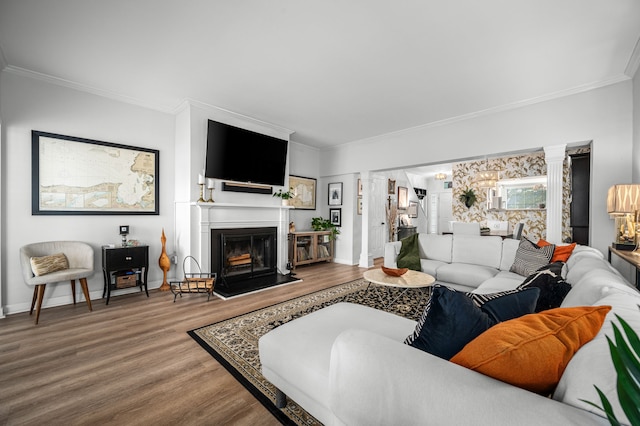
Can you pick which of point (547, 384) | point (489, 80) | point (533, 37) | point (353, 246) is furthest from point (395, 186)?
point (547, 384)

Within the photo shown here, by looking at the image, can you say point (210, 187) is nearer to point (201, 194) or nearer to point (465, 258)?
point (201, 194)

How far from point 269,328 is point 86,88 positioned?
3.68 metres

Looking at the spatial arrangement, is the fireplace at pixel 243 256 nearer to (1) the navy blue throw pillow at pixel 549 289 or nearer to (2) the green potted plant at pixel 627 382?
(1) the navy blue throw pillow at pixel 549 289

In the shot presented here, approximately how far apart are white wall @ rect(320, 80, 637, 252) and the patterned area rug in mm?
2298

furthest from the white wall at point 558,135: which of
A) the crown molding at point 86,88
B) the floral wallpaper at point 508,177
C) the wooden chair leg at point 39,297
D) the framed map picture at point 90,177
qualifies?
the wooden chair leg at point 39,297

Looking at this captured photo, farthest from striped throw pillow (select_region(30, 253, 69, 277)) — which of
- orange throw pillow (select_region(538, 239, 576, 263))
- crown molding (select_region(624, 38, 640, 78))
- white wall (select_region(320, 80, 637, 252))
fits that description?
crown molding (select_region(624, 38, 640, 78))

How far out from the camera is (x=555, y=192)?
3.58 meters

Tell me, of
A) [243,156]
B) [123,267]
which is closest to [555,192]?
[243,156]

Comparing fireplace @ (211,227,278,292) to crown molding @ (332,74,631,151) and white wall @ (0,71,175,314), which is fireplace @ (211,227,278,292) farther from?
crown molding @ (332,74,631,151)

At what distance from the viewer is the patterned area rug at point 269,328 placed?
5.51ft

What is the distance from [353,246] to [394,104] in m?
3.15

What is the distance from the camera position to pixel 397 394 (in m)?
0.87

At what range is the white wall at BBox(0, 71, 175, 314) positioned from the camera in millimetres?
2998

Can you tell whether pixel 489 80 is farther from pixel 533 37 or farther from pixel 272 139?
pixel 272 139
